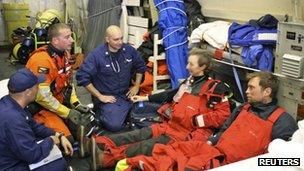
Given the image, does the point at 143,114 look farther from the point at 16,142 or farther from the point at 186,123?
the point at 16,142

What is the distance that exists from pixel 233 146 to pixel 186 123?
21.5 inches

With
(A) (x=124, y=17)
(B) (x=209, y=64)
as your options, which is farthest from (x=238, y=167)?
(A) (x=124, y=17)

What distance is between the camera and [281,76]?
8.18 ft

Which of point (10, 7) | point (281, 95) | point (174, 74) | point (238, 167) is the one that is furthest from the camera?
point (10, 7)

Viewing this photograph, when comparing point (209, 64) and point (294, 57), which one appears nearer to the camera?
point (294, 57)

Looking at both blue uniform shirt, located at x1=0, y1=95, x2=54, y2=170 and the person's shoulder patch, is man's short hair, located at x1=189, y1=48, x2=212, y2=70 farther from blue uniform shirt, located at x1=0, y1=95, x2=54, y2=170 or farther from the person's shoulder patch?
blue uniform shirt, located at x1=0, y1=95, x2=54, y2=170

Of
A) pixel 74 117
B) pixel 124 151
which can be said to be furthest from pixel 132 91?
pixel 124 151

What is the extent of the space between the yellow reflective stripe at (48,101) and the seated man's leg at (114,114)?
40cm

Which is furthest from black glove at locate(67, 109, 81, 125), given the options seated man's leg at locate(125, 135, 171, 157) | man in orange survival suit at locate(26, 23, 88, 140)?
seated man's leg at locate(125, 135, 171, 157)

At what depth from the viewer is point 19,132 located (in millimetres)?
1920

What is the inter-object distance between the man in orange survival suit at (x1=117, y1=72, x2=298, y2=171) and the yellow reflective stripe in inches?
34.5

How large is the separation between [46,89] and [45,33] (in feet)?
13.4

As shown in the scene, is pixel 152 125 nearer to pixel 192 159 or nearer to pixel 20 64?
pixel 192 159

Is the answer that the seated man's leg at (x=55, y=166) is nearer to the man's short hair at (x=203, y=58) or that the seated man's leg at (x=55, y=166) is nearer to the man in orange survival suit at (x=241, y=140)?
the man in orange survival suit at (x=241, y=140)
